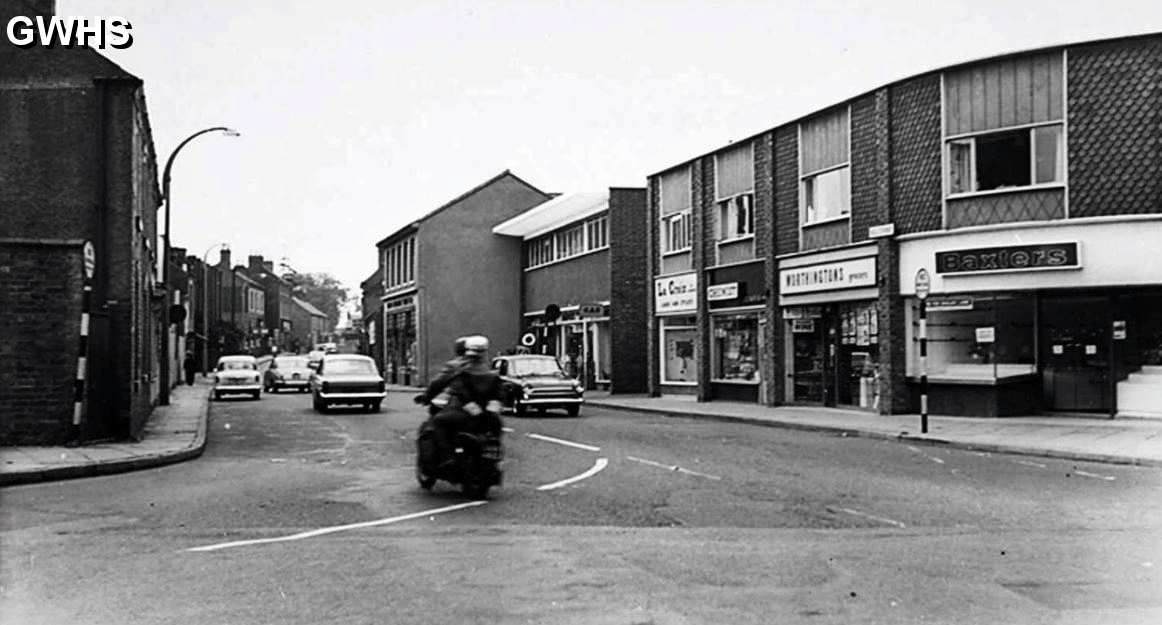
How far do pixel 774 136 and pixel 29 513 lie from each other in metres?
22.5

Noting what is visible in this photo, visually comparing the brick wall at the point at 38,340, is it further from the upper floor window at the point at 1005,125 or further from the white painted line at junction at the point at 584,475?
the upper floor window at the point at 1005,125

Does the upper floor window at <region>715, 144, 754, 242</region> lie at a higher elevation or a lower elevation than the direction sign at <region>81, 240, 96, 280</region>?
higher

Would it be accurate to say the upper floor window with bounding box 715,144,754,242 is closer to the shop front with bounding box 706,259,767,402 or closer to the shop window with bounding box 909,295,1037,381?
the shop front with bounding box 706,259,767,402

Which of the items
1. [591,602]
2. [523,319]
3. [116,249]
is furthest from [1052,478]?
[523,319]

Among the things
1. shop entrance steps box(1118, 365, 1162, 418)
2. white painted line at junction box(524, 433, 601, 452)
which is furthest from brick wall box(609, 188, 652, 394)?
shop entrance steps box(1118, 365, 1162, 418)

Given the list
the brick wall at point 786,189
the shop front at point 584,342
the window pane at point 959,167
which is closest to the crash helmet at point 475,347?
the window pane at point 959,167

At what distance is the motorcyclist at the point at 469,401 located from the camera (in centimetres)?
1204

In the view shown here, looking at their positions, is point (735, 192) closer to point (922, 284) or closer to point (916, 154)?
point (916, 154)

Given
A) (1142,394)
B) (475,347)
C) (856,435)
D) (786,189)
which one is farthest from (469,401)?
(786,189)

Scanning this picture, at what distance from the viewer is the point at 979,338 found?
23719 millimetres

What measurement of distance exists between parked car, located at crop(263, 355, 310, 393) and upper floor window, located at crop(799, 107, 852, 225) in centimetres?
2660

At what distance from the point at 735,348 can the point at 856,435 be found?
1185 centimetres

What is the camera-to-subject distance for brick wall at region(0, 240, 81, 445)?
16781mm

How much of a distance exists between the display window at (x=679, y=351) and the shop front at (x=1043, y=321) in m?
11.6
